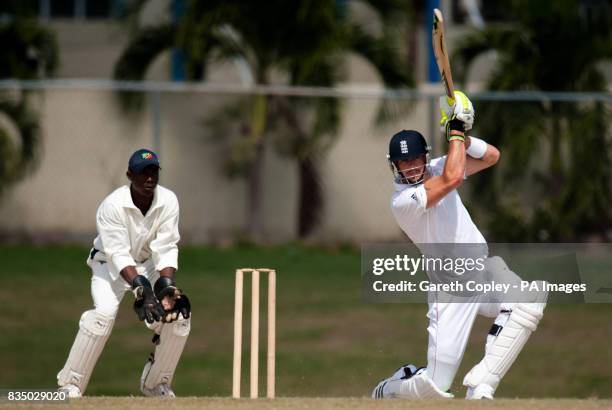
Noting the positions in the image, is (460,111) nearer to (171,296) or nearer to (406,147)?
(406,147)

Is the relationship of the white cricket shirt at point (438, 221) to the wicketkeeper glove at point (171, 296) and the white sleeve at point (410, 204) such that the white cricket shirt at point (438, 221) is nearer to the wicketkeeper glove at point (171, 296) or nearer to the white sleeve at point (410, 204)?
the white sleeve at point (410, 204)

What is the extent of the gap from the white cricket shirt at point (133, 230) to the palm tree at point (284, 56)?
6249 millimetres

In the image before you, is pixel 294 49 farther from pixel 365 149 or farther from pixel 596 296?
pixel 596 296

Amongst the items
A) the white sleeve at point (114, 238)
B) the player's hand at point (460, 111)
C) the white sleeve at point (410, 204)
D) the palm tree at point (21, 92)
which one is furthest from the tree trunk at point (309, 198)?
the player's hand at point (460, 111)

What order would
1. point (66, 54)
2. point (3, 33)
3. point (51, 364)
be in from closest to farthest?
point (51, 364)
point (3, 33)
point (66, 54)

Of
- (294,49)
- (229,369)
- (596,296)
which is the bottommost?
(229,369)

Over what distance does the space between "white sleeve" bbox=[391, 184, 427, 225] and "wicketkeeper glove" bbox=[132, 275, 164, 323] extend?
1.46 m

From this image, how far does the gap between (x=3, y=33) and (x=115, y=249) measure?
8211mm

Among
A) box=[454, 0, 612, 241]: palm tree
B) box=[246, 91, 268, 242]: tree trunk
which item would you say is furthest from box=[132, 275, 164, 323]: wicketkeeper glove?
box=[454, 0, 612, 241]: palm tree

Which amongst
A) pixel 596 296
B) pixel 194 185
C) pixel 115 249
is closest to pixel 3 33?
pixel 194 185

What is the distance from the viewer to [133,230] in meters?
7.54

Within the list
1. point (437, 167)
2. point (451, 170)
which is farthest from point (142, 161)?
point (451, 170)

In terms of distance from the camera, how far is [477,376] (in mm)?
6918

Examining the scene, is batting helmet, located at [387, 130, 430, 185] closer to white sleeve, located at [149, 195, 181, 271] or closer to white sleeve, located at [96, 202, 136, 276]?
white sleeve, located at [149, 195, 181, 271]
